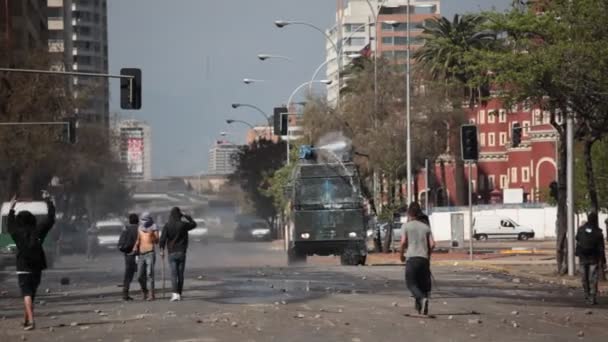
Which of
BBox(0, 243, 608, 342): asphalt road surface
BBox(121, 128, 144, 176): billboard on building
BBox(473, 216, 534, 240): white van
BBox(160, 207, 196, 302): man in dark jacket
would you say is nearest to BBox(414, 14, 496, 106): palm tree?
BBox(473, 216, 534, 240): white van

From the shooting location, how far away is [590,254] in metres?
25.4

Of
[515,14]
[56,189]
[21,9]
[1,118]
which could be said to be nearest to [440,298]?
[515,14]

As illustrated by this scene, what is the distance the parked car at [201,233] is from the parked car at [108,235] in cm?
880

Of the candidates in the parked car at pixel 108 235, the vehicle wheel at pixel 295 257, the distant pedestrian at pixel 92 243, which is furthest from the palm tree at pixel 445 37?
the vehicle wheel at pixel 295 257

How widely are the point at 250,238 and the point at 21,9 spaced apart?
24301 mm

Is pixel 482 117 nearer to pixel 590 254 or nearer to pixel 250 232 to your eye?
pixel 250 232

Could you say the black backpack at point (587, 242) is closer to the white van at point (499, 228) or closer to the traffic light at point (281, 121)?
the traffic light at point (281, 121)

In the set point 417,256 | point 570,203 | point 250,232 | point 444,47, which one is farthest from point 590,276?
point 250,232

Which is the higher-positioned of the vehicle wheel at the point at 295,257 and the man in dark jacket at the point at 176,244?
the man in dark jacket at the point at 176,244

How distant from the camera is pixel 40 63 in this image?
64.9 m

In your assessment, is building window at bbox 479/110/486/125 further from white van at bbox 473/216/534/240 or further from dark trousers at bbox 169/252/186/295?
dark trousers at bbox 169/252/186/295

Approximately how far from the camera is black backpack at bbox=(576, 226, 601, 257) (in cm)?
2523

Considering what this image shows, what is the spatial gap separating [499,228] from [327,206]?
42991 mm

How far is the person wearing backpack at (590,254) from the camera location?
25250mm
